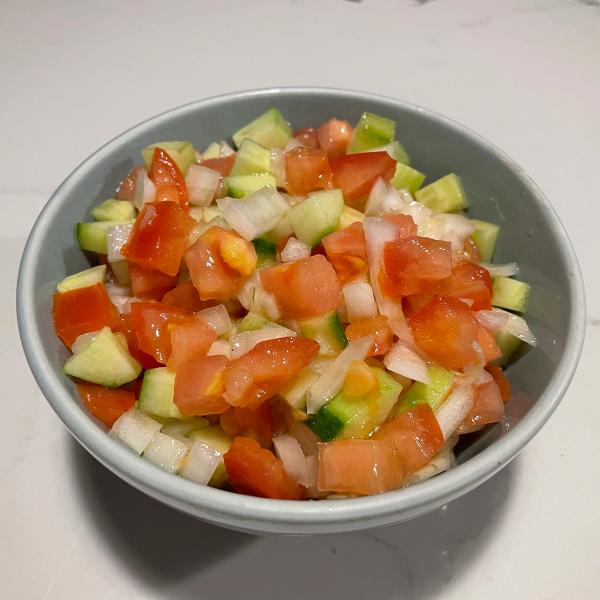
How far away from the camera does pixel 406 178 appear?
1353 millimetres

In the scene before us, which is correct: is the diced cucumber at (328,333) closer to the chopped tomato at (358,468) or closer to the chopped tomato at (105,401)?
the chopped tomato at (358,468)

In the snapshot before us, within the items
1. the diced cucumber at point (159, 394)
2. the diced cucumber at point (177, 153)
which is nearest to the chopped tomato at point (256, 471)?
the diced cucumber at point (159, 394)

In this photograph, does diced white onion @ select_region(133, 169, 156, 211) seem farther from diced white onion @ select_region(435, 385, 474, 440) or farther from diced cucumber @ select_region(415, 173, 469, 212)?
diced white onion @ select_region(435, 385, 474, 440)

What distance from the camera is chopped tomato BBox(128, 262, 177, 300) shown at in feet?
3.77

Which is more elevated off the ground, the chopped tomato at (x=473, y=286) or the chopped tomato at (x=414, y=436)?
the chopped tomato at (x=473, y=286)

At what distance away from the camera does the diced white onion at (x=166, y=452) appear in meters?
0.98

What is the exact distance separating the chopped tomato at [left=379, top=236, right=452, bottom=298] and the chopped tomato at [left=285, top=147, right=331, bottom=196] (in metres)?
0.24

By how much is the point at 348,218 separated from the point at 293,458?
1.54 ft

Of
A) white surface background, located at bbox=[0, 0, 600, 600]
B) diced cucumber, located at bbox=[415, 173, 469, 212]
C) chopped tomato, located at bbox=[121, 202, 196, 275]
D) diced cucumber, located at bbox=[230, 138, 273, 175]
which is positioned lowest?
white surface background, located at bbox=[0, 0, 600, 600]

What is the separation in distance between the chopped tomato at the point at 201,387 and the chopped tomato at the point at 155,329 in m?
0.07

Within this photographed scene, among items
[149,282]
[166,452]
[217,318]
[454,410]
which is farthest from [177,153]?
[454,410]

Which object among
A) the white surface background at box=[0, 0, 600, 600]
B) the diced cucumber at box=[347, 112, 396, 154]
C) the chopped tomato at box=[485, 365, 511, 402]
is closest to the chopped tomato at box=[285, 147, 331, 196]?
the diced cucumber at box=[347, 112, 396, 154]

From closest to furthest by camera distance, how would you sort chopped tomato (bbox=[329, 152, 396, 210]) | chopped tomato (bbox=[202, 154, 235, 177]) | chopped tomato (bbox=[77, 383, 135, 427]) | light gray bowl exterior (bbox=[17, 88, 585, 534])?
1. light gray bowl exterior (bbox=[17, 88, 585, 534])
2. chopped tomato (bbox=[77, 383, 135, 427])
3. chopped tomato (bbox=[329, 152, 396, 210])
4. chopped tomato (bbox=[202, 154, 235, 177])

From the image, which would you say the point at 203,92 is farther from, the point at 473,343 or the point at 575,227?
the point at 473,343
